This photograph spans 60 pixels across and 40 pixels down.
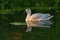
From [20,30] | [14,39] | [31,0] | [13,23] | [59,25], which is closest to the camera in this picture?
[14,39]

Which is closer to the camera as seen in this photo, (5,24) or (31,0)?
(5,24)

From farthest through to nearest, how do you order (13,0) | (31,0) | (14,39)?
(31,0) < (13,0) < (14,39)

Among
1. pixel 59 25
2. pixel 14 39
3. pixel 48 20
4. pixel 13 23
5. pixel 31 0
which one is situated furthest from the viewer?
pixel 31 0

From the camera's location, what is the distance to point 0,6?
20.2m

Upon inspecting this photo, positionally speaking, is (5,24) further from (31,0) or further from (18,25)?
(31,0)

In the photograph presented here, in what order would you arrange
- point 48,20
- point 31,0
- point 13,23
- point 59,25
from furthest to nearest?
point 31,0 → point 48,20 → point 13,23 → point 59,25

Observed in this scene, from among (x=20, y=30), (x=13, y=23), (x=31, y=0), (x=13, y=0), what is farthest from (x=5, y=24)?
(x=31, y=0)

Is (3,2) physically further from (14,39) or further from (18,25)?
(14,39)

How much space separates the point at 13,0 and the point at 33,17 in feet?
12.9

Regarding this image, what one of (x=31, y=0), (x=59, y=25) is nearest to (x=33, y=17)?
(x=59, y=25)

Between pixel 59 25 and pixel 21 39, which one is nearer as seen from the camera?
pixel 21 39

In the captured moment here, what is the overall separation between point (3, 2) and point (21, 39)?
31.5 ft

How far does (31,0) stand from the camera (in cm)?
2191

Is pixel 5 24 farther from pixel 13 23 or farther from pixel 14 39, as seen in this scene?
pixel 14 39
